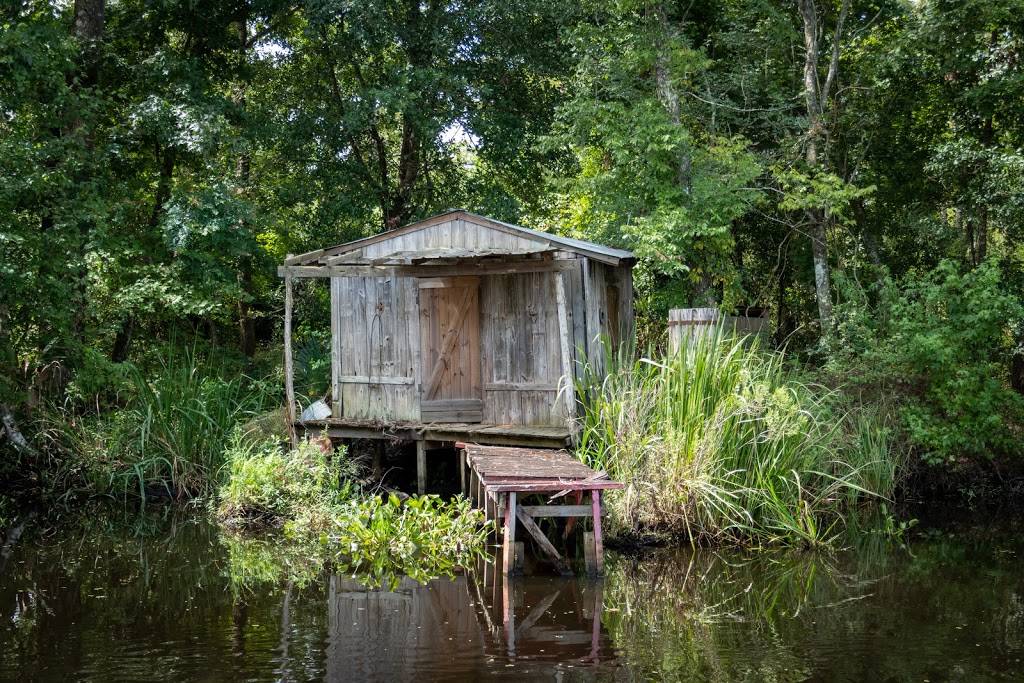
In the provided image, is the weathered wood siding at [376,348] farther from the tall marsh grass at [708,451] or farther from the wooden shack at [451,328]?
the tall marsh grass at [708,451]

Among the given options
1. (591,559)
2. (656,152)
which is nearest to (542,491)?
(591,559)

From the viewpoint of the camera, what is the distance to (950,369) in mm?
12758

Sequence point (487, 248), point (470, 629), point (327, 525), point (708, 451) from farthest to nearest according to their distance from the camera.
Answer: point (487, 248), point (327, 525), point (708, 451), point (470, 629)

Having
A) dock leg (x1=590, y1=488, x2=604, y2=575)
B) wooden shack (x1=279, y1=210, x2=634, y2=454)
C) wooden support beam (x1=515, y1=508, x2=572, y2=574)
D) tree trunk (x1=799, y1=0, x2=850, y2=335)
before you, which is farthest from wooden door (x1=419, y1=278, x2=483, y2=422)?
tree trunk (x1=799, y1=0, x2=850, y2=335)

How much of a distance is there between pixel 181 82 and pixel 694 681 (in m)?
13.8

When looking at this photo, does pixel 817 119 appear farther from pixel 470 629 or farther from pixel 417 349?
pixel 470 629

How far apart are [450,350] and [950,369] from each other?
20.7 feet

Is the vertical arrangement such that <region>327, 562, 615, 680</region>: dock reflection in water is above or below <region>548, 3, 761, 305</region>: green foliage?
below

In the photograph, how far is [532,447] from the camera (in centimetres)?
1153

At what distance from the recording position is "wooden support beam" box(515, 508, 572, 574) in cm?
879

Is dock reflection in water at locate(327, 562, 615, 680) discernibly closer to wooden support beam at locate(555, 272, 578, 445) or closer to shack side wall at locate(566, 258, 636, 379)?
wooden support beam at locate(555, 272, 578, 445)

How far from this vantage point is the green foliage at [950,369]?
1253 cm

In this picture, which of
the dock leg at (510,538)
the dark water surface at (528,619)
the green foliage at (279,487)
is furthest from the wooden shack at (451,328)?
the dark water surface at (528,619)

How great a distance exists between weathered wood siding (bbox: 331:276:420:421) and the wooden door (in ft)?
0.51
